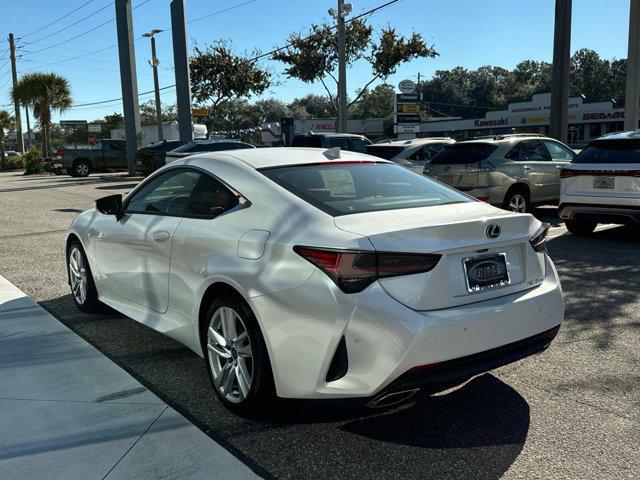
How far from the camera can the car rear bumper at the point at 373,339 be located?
2.82m

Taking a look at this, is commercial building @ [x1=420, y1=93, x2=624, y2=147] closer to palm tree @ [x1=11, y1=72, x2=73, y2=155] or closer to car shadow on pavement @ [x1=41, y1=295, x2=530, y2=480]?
palm tree @ [x1=11, y1=72, x2=73, y2=155]

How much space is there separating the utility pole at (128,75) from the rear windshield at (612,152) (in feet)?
76.5

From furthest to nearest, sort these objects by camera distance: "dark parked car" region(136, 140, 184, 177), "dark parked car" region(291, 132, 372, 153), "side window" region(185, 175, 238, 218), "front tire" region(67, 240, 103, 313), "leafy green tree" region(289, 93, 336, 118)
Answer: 1. "leafy green tree" region(289, 93, 336, 118)
2. "dark parked car" region(136, 140, 184, 177)
3. "dark parked car" region(291, 132, 372, 153)
4. "front tire" region(67, 240, 103, 313)
5. "side window" region(185, 175, 238, 218)

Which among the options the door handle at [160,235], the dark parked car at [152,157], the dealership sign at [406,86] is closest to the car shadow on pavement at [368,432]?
the door handle at [160,235]

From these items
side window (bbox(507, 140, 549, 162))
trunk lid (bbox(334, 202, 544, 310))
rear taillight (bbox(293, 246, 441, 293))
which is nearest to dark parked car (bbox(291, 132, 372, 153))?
side window (bbox(507, 140, 549, 162))

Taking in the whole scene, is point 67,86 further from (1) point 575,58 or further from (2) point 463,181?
(1) point 575,58

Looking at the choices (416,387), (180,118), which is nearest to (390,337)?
(416,387)

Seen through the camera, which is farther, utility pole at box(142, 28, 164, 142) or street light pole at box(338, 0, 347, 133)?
utility pole at box(142, 28, 164, 142)

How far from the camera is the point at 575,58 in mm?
108812

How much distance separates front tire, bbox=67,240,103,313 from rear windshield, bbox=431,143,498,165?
7.26m

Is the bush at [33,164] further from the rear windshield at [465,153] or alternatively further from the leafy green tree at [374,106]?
the leafy green tree at [374,106]

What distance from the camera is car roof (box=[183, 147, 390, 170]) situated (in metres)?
3.92

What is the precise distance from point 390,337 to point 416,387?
0.29m

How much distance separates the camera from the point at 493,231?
321 cm
